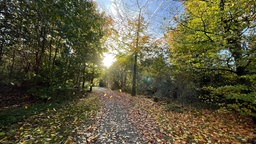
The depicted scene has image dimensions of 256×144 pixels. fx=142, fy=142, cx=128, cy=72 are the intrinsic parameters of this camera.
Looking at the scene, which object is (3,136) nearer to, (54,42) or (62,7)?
(62,7)

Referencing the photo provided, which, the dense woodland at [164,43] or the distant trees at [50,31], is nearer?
the distant trees at [50,31]

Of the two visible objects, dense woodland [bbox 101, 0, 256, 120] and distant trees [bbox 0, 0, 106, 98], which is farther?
dense woodland [bbox 101, 0, 256, 120]

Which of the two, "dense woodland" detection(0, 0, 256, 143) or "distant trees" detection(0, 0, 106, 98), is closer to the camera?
"distant trees" detection(0, 0, 106, 98)

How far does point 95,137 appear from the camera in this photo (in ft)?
12.8

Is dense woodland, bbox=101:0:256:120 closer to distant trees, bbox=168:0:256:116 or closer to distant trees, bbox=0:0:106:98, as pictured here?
distant trees, bbox=168:0:256:116

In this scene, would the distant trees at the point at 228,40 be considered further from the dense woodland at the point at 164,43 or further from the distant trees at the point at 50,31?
the distant trees at the point at 50,31

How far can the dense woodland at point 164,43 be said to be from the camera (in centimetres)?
477

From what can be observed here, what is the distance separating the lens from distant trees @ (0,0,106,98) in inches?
175

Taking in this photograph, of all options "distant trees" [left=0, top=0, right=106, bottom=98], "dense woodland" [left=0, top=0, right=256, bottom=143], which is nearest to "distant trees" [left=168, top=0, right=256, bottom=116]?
"dense woodland" [left=0, top=0, right=256, bottom=143]

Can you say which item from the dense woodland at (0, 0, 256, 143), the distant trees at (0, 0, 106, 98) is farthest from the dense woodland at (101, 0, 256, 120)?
the distant trees at (0, 0, 106, 98)

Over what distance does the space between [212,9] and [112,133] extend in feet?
17.4

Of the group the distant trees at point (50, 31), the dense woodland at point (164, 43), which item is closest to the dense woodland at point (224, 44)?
the dense woodland at point (164, 43)

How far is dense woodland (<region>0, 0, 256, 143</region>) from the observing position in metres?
4.77

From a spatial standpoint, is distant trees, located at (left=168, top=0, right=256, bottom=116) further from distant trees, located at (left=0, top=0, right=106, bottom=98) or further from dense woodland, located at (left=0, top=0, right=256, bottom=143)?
distant trees, located at (left=0, top=0, right=106, bottom=98)
